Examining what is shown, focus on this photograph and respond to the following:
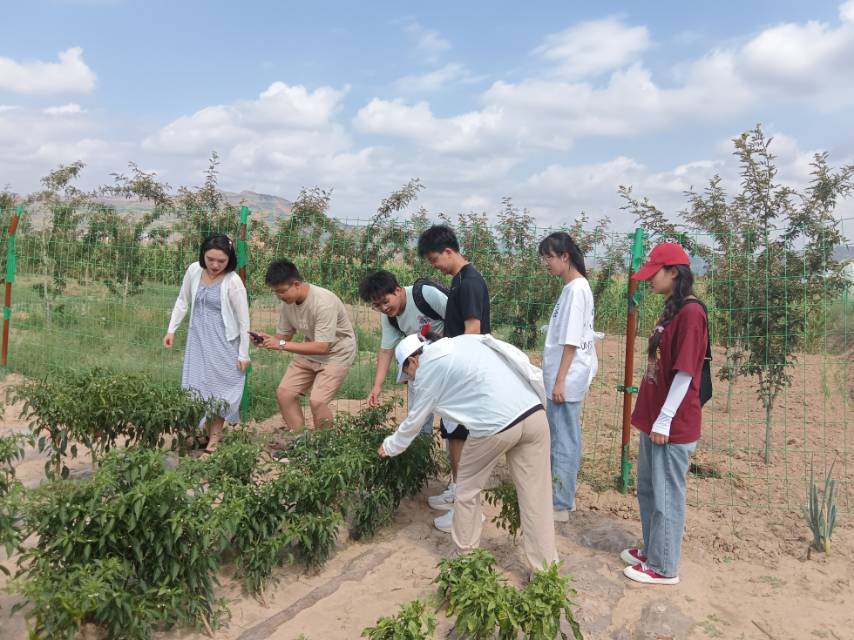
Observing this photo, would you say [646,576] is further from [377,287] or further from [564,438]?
[377,287]

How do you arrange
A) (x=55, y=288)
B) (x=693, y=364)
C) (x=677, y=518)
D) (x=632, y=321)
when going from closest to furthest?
(x=693, y=364) < (x=677, y=518) < (x=632, y=321) < (x=55, y=288)

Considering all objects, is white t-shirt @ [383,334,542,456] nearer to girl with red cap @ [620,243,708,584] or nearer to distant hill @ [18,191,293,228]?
girl with red cap @ [620,243,708,584]

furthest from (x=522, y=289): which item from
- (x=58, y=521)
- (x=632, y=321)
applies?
(x=58, y=521)

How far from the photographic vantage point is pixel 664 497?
333cm

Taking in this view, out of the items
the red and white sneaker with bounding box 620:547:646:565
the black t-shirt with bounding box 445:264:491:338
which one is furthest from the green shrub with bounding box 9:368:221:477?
the red and white sneaker with bounding box 620:547:646:565

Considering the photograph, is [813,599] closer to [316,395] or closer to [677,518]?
[677,518]

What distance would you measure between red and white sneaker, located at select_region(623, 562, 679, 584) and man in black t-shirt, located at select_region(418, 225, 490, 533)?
103 centimetres

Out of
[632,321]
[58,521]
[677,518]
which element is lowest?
[677,518]

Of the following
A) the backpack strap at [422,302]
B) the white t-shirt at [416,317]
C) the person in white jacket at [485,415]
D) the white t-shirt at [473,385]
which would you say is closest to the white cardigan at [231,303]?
the white t-shirt at [416,317]

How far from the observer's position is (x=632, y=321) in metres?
4.50

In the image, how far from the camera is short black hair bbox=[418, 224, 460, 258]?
3781mm

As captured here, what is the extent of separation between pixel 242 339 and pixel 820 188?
4230 mm

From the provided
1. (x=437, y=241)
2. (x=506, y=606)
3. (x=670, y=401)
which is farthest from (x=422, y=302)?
(x=506, y=606)

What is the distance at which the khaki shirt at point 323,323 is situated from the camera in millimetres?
4625
